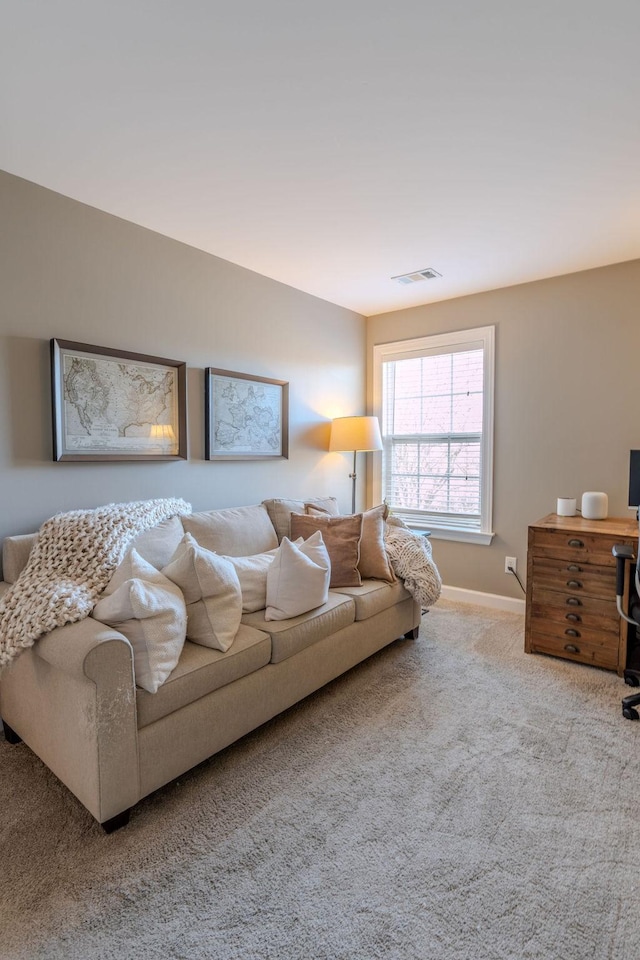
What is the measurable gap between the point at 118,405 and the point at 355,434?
71.8 inches

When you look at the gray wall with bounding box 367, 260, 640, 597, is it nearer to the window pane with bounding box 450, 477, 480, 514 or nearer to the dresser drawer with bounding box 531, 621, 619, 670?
the window pane with bounding box 450, 477, 480, 514

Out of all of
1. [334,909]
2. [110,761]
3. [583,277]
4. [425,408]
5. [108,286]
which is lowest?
[334,909]

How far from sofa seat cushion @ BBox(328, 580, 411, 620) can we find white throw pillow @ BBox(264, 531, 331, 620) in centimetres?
28

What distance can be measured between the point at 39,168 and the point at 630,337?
3470mm

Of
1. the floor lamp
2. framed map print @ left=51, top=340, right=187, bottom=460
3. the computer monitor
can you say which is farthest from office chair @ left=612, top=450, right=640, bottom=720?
framed map print @ left=51, top=340, right=187, bottom=460

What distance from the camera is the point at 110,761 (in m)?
1.50

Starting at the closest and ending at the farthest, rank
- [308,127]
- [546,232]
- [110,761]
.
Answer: [110,761], [308,127], [546,232]

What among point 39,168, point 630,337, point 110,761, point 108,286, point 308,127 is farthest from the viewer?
point 630,337

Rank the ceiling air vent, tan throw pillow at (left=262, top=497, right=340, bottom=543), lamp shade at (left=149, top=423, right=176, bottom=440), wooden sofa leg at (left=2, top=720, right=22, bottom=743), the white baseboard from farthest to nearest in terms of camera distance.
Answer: the white baseboard → the ceiling air vent → tan throw pillow at (left=262, top=497, right=340, bottom=543) → lamp shade at (left=149, top=423, right=176, bottom=440) → wooden sofa leg at (left=2, top=720, right=22, bottom=743)

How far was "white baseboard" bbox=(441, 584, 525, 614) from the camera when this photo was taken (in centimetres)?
362

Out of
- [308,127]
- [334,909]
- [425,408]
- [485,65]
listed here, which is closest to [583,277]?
[425,408]

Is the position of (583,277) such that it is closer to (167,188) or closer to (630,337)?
(630,337)

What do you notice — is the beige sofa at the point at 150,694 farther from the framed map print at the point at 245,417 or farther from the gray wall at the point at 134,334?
the framed map print at the point at 245,417

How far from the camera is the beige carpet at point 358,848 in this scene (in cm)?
124
